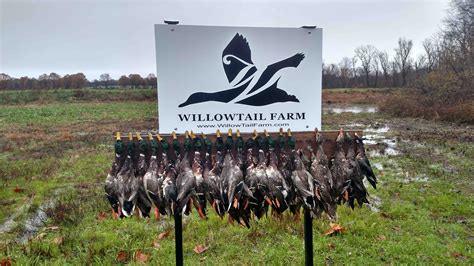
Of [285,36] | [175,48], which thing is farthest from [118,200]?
[285,36]

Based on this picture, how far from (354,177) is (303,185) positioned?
46 cm

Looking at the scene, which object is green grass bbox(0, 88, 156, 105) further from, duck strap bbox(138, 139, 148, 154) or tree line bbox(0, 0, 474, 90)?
duck strap bbox(138, 139, 148, 154)

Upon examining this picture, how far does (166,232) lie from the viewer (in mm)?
5379

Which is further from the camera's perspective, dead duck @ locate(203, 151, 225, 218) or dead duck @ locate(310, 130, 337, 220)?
dead duck @ locate(310, 130, 337, 220)

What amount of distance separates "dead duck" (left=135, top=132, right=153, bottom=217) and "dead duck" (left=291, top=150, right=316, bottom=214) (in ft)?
3.57

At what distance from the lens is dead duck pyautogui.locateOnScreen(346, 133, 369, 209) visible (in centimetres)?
300

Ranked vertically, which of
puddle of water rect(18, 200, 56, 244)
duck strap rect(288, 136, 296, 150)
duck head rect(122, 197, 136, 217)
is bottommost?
puddle of water rect(18, 200, 56, 244)

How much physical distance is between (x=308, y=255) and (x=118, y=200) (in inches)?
71.7

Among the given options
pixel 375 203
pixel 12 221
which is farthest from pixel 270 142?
pixel 12 221

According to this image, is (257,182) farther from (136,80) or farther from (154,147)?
(136,80)

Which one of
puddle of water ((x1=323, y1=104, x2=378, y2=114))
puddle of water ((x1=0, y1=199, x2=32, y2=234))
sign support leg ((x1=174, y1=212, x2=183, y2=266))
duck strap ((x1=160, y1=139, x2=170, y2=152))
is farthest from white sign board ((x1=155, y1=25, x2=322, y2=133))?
puddle of water ((x1=323, y1=104, x2=378, y2=114))

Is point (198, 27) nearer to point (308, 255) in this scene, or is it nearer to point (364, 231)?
point (308, 255)

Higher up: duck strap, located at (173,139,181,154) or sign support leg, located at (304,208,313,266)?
duck strap, located at (173,139,181,154)

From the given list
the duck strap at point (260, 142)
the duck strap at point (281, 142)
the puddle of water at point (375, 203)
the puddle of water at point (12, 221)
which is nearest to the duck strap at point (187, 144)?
the duck strap at point (260, 142)
